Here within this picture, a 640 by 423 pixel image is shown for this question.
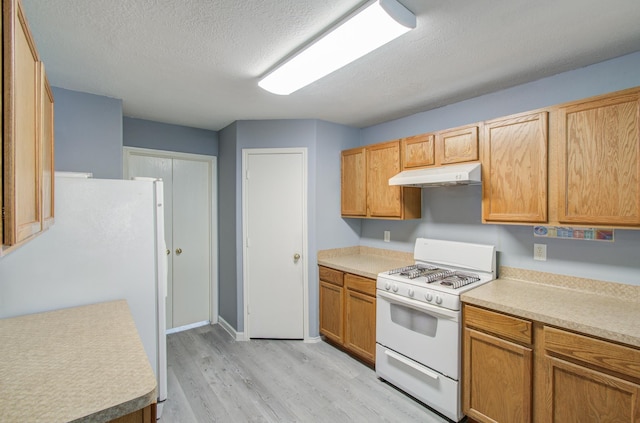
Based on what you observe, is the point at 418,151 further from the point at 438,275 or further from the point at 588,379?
the point at 588,379

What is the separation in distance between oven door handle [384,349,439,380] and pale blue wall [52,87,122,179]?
274cm

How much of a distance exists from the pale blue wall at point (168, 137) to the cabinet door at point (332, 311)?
7.27 ft

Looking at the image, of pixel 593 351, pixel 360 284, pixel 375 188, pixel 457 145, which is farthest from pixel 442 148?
pixel 593 351

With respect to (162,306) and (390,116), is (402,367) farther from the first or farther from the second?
(390,116)

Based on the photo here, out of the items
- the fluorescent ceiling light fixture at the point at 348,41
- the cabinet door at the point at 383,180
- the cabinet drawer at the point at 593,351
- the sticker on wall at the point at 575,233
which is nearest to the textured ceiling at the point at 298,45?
the fluorescent ceiling light fixture at the point at 348,41

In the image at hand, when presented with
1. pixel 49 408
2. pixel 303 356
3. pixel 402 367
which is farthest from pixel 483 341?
pixel 49 408

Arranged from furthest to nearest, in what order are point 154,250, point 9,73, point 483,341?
point 154,250, point 483,341, point 9,73

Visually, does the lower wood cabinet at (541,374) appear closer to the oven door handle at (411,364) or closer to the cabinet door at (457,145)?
the oven door handle at (411,364)

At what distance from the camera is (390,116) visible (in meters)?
3.11

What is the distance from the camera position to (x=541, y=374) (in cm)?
165

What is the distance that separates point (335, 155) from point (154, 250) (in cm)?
207

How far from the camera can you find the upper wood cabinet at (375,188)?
110 inches

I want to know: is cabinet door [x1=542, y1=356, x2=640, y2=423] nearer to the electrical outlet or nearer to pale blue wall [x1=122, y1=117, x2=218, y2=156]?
the electrical outlet

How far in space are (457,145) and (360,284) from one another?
144cm
